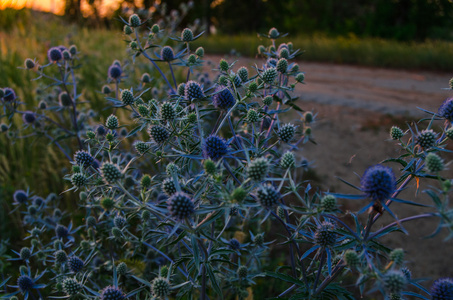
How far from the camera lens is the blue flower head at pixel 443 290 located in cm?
165

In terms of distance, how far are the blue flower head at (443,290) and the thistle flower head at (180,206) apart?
4.00ft

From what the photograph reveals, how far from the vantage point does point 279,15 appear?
23.4m

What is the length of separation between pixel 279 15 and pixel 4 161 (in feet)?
72.8

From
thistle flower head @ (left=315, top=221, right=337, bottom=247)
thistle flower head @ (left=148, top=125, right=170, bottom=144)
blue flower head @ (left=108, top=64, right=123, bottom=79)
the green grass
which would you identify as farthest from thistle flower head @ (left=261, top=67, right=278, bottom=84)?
the green grass

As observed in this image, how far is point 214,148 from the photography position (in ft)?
5.78

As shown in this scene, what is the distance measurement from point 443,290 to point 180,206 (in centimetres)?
128

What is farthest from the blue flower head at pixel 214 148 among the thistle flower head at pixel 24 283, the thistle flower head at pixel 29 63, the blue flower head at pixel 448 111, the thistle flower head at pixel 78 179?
the thistle flower head at pixel 29 63

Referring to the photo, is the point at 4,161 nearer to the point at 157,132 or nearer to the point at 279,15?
the point at 157,132

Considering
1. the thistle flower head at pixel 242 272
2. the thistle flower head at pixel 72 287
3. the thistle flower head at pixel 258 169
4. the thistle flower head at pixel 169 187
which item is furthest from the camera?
the thistle flower head at pixel 242 272

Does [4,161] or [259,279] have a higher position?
[4,161]

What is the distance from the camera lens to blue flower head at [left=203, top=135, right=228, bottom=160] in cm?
176

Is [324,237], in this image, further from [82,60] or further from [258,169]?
[82,60]

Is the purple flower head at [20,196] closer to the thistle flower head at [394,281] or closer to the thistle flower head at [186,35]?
the thistle flower head at [186,35]

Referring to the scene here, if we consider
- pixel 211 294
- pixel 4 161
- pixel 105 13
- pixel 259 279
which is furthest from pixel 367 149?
pixel 105 13
